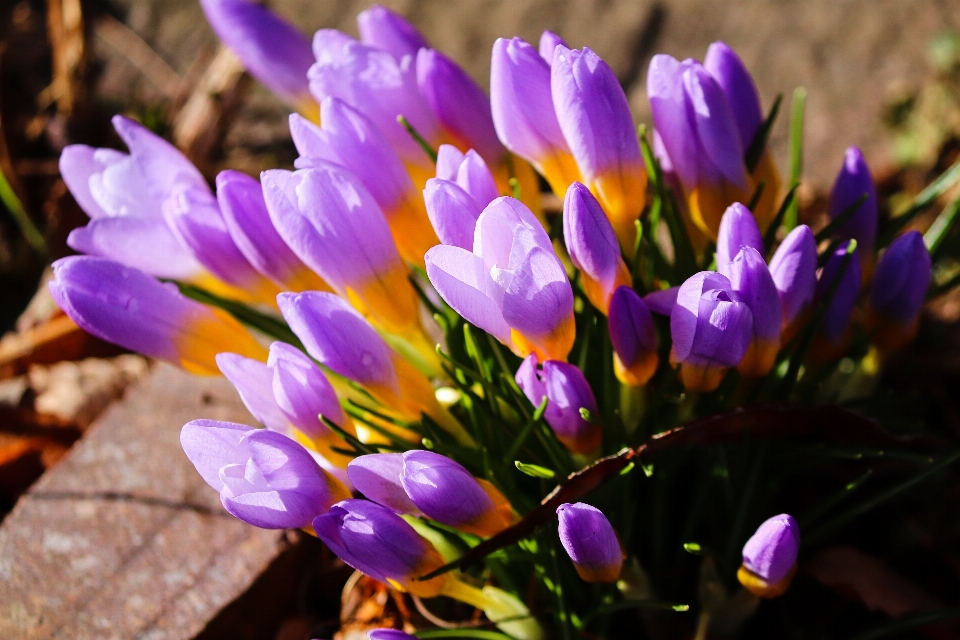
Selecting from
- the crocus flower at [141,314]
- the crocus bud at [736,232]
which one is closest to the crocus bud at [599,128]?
the crocus bud at [736,232]

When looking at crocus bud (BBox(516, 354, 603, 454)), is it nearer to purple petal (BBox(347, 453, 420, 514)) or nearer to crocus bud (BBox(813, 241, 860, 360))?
purple petal (BBox(347, 453, 420, 514))

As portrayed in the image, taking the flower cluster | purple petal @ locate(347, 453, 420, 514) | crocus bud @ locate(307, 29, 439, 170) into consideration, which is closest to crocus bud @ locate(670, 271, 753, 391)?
the flower cluster


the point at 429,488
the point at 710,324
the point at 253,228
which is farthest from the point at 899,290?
the point at 253,228

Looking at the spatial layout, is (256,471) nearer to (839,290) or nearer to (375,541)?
(375,541)

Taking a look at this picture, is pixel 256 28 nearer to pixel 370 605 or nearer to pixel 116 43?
pixel 370 605

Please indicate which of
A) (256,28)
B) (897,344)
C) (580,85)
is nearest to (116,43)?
(256,28)
